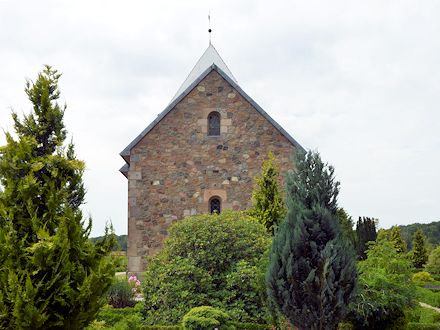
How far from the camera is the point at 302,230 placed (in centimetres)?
870

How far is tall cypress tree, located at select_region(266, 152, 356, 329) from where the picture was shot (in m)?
8.48

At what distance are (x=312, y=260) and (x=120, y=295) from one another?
6503 mm

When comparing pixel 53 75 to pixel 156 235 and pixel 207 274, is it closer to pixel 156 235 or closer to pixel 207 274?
pixel 207 274

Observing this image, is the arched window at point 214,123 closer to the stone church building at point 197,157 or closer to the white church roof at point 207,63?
the stone church building at point 197,157

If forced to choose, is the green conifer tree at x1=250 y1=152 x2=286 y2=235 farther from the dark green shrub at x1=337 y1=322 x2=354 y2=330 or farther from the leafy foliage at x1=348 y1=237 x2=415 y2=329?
the dark green shrub at x1=337 y1=322 x2=354 y2=330

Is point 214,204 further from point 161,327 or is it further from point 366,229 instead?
point 366,229

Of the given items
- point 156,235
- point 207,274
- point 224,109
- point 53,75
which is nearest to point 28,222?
point 53,75

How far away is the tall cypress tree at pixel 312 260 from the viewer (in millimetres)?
8484

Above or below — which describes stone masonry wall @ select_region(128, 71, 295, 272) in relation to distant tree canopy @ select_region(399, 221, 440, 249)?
below

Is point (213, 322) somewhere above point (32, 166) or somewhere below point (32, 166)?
below

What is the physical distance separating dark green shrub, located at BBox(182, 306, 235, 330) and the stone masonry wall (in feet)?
20.5

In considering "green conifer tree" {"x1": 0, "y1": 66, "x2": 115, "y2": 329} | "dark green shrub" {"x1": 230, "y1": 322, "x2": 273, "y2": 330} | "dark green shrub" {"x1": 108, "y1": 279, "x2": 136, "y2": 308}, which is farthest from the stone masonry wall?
"green conifer tree" {"x1": 0, "y1": 66, "x2": 115, "y2": 329}

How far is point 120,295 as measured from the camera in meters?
13.5

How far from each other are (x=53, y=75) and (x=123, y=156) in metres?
8.72
